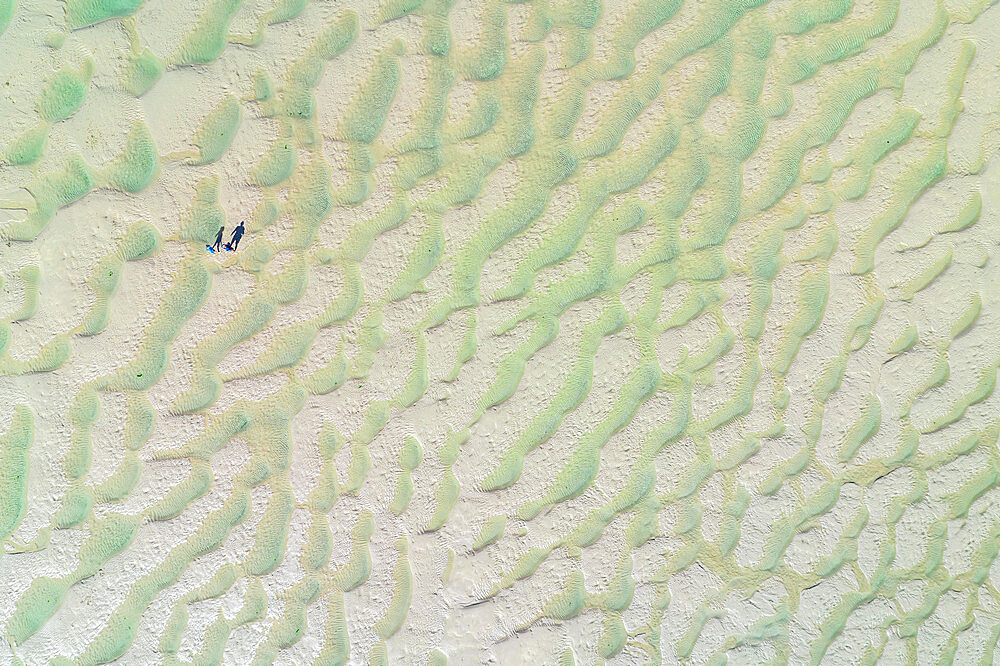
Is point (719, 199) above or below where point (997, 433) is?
above

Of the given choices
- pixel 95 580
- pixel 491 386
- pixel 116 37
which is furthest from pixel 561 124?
pixel 95 580

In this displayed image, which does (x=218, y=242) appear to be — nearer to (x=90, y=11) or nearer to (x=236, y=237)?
(x=236, y=237)

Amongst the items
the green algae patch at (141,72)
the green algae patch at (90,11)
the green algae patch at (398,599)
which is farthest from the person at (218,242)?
the green algae patch at (398,599)

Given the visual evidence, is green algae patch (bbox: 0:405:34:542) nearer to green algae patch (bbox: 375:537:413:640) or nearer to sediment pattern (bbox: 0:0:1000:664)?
sediment pattern (bbox: 0:0:1000:664)

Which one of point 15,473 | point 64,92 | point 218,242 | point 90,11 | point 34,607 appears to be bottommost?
point 34,607

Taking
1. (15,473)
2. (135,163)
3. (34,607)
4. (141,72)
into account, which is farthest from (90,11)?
(34,607)

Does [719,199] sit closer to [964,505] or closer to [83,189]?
[964,505]
